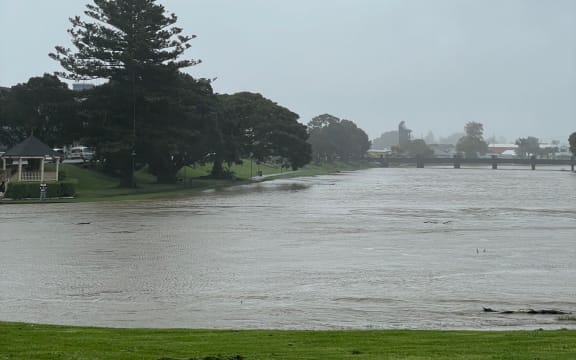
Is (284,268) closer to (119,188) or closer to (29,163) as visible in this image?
(29,163)

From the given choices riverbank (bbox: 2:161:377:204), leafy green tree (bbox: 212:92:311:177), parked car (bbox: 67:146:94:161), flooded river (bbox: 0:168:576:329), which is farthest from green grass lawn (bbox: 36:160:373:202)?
flooded river (bbox: 0:168:576:329)

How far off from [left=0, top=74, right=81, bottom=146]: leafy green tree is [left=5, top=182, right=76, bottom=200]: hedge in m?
16.4

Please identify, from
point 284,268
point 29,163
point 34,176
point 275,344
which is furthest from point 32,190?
point 275,344

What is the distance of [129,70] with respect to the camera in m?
83.7

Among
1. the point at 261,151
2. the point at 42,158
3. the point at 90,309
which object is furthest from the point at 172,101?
the point at 90,309

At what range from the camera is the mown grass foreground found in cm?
1273

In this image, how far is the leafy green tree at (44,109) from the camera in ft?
276

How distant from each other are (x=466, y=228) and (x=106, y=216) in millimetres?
20933

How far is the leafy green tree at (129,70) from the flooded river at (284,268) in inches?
1008

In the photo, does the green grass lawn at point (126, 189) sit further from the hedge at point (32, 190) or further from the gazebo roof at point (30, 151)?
the gazebo roof at point (30, 151)

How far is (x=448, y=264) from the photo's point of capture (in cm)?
3014

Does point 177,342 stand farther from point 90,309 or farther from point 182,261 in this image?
point 182,261

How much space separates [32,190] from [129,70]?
68.1ft

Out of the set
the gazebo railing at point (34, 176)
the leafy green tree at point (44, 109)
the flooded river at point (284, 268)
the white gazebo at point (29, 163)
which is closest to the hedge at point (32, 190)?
the white gazebo at point (29, 163)
